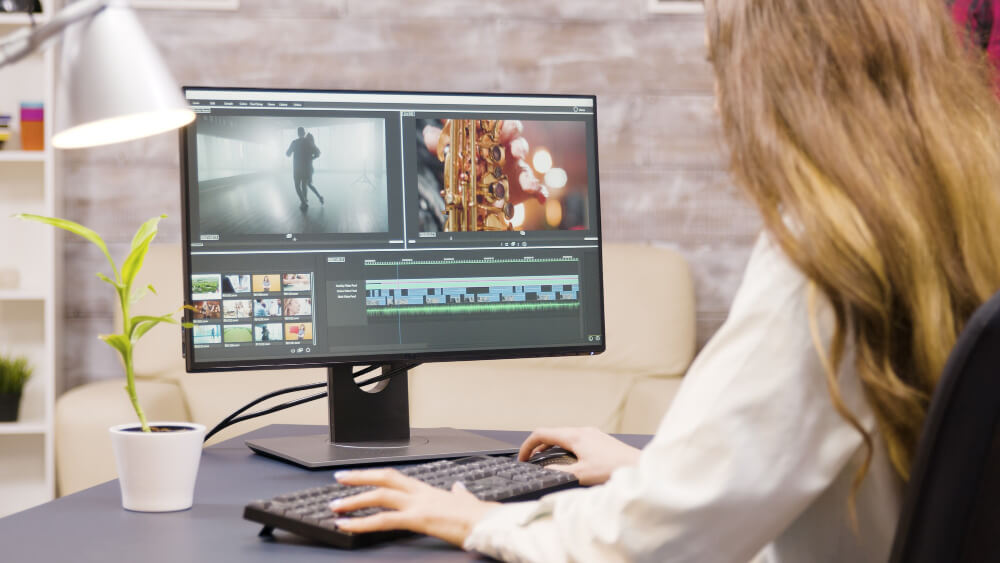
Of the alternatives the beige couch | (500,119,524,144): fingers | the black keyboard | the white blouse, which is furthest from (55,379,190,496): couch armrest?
the white blouse

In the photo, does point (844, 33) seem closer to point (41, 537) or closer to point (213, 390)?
point (41, 537)

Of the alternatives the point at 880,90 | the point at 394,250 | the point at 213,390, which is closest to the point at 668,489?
the point at 880,90

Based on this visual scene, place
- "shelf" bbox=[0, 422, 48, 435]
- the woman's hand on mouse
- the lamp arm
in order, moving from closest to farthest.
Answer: the lamp arm, the woman's hand on mouse, "shelf" bbox=[0, 422, 48, 435]

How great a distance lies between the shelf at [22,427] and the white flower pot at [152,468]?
225 centimetres

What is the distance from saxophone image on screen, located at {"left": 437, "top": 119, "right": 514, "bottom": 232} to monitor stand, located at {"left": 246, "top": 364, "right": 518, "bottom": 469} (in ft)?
0.77

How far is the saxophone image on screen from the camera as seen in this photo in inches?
51.9

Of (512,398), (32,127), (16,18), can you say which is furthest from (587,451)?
(16,18)

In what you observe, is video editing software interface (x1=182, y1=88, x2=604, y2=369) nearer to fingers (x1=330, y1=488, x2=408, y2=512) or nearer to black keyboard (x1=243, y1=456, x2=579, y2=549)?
black keyboard (x1=243, y1=456, x2=579, y2=549)

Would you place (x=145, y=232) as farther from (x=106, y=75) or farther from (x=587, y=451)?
(x=587, y=451)

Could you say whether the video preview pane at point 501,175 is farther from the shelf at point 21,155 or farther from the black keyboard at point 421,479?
the shelf at point 21,155

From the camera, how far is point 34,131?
119 inches

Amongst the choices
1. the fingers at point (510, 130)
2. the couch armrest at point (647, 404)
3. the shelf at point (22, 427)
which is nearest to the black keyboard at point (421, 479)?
the fingers at point (510, 130)

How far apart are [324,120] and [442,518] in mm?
638

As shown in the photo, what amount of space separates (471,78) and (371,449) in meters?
2.09
